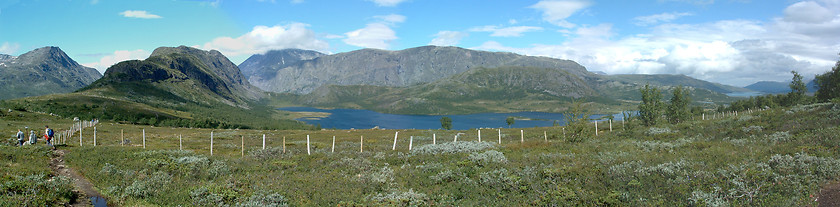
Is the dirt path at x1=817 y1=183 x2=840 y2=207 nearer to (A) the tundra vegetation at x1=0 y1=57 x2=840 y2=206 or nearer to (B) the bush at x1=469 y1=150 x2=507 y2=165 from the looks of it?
(A) the tundra vegetation at x1=0 y1=57 x2=840 y2=206

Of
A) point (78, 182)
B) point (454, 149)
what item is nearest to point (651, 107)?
point (454, 149)

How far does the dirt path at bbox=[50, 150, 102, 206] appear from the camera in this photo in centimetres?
1878

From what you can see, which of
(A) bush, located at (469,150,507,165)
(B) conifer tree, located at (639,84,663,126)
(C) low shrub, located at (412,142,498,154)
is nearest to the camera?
(A) bush, located at (469,150,507,165)

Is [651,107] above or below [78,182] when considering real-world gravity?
above

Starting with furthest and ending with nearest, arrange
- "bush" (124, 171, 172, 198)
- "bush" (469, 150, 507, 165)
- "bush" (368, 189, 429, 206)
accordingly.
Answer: "bush" (469, 150, 507, 165)
"bush" (124, 171, 172, 198)
"bush" (368, 189, 429, 206)

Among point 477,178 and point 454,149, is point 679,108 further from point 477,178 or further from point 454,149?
point 477,178

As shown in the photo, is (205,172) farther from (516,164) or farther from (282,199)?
(516,164)

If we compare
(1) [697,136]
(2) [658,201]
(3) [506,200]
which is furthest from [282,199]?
(1) [697,136]

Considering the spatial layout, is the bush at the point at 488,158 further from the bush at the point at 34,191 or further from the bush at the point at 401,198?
the bush at the point at 34,191

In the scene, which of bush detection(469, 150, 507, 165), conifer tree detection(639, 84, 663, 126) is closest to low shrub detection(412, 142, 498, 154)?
bush detection(469, 150, 507, 165)

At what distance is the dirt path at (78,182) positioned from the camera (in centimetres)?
1878

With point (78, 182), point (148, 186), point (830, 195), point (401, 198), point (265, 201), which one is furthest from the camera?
point (78, 182)

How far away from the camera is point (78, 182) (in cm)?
2266

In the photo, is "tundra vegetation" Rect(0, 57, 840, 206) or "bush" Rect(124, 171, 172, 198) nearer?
"tundra vegetation" Rect(0, 57, 840, 206)
